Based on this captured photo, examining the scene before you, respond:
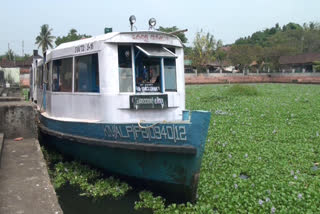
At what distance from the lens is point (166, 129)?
5078 millimetres

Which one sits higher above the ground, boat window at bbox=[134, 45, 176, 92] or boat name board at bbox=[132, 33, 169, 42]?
boat name board at bbox=[132, 33, 169, 42]

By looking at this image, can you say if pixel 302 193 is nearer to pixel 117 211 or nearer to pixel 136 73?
pixel 117 211

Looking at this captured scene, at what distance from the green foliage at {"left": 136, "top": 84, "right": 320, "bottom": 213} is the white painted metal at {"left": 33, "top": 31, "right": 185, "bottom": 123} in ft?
4.42

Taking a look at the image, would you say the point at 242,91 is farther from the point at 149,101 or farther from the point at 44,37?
the point at 44,37

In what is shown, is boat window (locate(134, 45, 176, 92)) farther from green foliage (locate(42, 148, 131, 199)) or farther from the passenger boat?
green foliage (locate(42, 148, 131, 199))

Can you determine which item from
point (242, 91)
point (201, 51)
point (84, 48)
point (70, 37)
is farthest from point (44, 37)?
point (84, 48)

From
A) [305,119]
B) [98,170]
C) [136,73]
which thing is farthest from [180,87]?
[305,119]

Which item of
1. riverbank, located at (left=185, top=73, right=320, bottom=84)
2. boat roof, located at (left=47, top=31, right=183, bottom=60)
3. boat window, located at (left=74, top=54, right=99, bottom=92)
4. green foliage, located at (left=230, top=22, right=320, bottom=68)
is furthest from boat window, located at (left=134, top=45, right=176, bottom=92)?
green foliage, located at (left=230, top=22, right=320, bottom=68)

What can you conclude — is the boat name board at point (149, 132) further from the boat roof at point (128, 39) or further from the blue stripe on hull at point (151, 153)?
the boat roof at point (128, 39)

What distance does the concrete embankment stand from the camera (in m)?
4.01

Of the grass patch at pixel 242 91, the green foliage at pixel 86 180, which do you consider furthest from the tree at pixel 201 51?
the green foliage at pixel 86 180

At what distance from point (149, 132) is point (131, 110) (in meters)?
0.95

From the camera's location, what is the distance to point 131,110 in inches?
239

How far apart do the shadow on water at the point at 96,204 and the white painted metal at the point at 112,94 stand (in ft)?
4.31
